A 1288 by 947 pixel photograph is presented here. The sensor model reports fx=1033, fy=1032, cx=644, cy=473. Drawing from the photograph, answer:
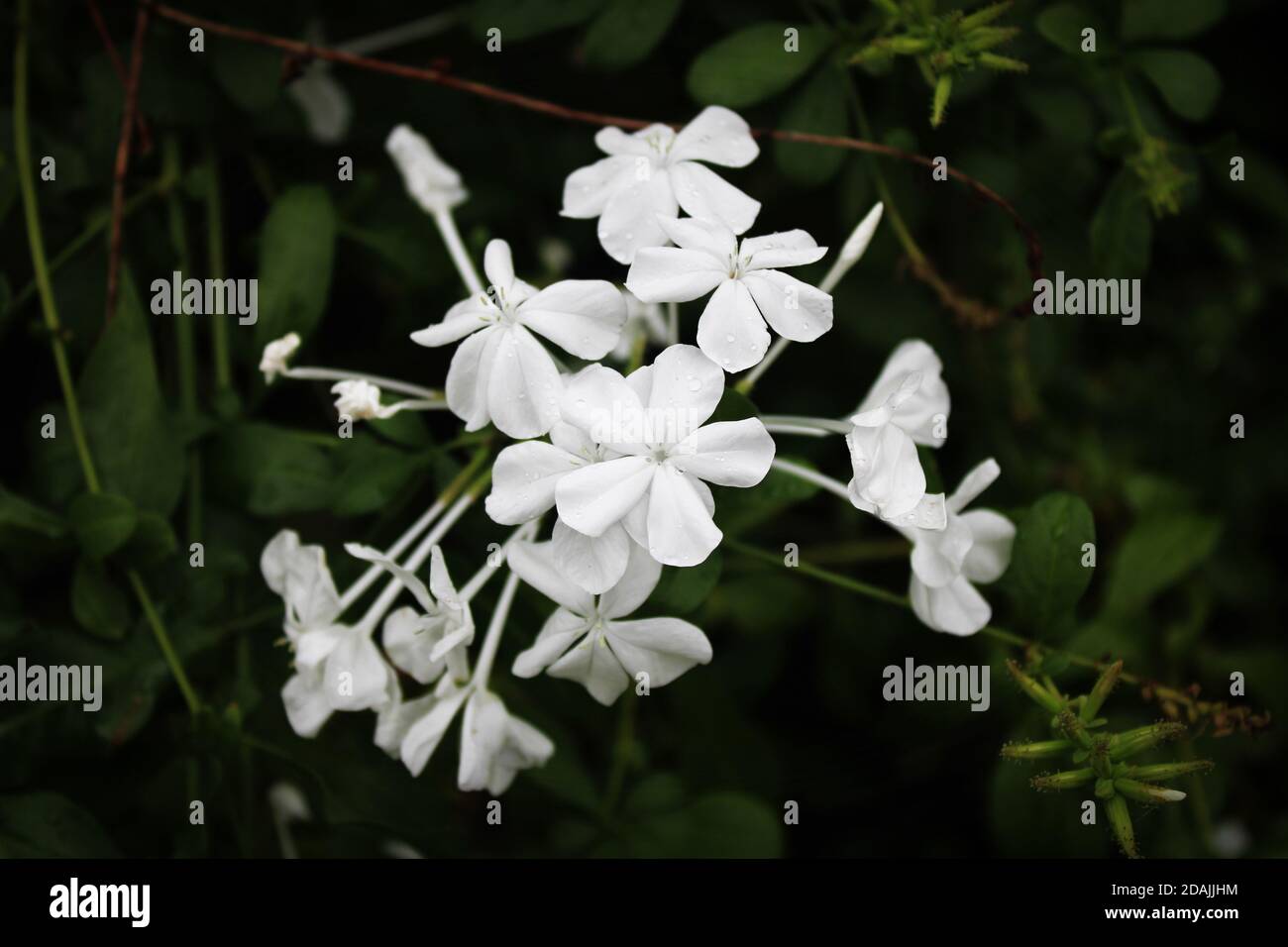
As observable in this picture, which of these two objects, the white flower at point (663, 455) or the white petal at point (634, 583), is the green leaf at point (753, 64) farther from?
the white petal at point (634, 583)

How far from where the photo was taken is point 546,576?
124 centimetres

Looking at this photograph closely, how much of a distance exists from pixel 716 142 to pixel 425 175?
1.75 ft

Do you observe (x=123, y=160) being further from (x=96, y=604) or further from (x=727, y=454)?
(x=727, y=454)

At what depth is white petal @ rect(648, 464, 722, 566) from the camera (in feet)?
3.72

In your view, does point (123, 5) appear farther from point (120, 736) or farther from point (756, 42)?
point (120, 736)

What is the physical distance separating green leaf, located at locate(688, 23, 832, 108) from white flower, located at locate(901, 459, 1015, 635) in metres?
0.65

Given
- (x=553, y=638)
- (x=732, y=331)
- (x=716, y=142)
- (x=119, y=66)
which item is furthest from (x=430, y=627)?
(x=119, y=66)

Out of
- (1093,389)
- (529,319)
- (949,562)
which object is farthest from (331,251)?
(1093,389)

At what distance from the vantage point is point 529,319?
1.26 m

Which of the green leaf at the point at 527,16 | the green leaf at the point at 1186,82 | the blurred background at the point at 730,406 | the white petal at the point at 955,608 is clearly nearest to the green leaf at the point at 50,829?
the blurred background at the point at 730,406

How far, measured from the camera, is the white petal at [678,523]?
113 centimetres

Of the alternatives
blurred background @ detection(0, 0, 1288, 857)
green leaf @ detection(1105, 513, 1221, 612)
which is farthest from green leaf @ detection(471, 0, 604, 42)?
green leaf @ detection(1105, 513, 1221, 612)

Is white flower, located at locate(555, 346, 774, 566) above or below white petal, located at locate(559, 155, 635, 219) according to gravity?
below

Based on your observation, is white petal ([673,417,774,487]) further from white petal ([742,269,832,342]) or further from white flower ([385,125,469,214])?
white flower ([385,125,469,214])
